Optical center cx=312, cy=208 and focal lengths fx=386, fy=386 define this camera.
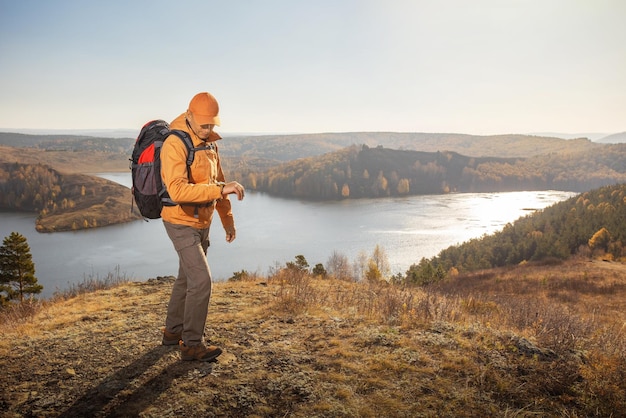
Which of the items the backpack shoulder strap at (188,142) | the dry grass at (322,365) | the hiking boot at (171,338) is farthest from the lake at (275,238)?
the backpack shoulder strap at (188,142)

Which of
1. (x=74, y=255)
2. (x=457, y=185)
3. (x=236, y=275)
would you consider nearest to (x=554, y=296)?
(x=236, y=275)

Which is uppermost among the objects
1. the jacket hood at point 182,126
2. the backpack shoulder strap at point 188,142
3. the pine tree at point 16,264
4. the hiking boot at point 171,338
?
the jacket hood at point 182,126

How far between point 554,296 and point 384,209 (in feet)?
340

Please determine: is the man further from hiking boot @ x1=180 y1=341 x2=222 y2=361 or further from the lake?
the lake

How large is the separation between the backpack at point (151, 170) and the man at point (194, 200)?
0.07 metres

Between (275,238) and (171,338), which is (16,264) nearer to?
(171,338)

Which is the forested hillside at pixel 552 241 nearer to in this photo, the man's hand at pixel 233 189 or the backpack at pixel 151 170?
the man's hand at pixel 233 189

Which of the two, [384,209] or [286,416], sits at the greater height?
[286,416]

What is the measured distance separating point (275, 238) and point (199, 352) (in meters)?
77.3

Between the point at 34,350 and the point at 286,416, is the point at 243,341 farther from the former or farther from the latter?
the point at 34,350

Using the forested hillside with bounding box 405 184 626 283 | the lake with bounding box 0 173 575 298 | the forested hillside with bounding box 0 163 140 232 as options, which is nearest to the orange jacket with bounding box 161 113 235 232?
the lake with bounding box 0 173 575 298

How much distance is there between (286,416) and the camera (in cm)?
318

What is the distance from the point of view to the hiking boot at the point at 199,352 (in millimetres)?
4090

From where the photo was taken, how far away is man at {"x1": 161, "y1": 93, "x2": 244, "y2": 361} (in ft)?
12.3
